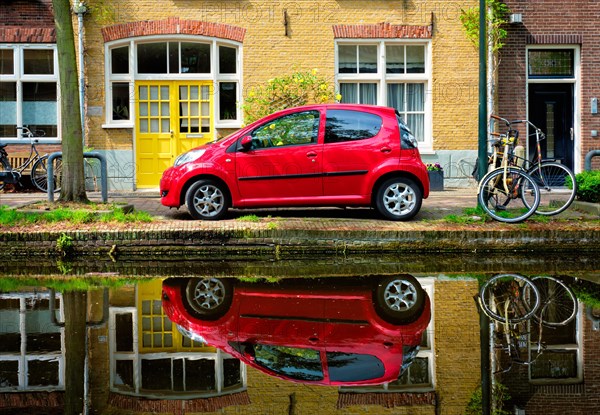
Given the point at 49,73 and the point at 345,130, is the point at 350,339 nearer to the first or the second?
the point at 345,130

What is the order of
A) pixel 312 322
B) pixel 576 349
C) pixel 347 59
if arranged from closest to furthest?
pixel 576 349 → pixel 312 322 → pixel 347 59

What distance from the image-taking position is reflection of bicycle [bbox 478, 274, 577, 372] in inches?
224

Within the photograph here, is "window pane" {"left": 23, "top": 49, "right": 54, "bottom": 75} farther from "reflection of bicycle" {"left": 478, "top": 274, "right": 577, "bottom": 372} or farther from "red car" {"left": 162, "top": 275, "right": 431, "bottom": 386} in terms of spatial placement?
"reflection of bicycle" {"left": 478, "top": 274, "right": 577, "bottom": 372}

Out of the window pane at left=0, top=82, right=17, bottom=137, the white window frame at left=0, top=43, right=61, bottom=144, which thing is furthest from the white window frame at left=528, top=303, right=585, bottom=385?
the window pane at left=0, top=82, right=17, bottom=137

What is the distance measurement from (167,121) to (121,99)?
108 centimetres

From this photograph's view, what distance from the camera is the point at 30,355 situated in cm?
557

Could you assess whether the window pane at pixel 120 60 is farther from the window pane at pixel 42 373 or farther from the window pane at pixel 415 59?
the window pane at pixel 42 373

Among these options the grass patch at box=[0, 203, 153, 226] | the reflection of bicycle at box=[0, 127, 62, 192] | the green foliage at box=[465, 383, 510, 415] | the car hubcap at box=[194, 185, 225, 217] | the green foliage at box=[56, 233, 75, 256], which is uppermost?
the reflection of bicycle at box=[0, 127, 62, 192]

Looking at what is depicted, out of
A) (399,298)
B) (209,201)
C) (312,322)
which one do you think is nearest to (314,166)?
(209,201)

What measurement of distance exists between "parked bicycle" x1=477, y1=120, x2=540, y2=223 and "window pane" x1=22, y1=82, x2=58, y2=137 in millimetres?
10410

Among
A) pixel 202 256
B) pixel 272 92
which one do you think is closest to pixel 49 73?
pixel 272 92

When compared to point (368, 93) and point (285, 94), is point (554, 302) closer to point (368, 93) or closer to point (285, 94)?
point (285, 94)

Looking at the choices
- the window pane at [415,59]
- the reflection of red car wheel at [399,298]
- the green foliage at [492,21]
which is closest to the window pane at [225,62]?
the window pane at [415,59]

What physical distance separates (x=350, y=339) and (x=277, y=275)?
3.49 metres
